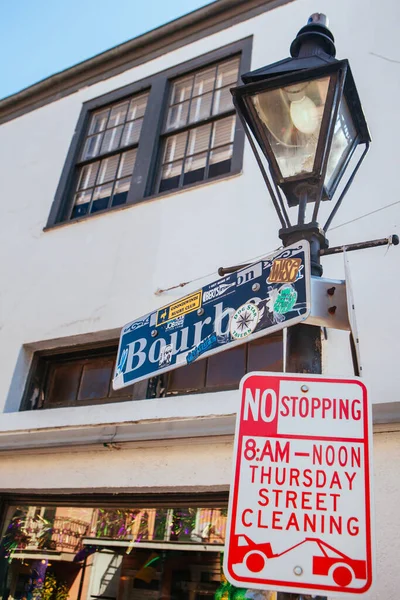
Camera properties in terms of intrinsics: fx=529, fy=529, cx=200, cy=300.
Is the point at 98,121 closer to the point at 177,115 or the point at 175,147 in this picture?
the point at 177,115

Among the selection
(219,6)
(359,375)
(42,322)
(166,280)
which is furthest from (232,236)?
(219,6)

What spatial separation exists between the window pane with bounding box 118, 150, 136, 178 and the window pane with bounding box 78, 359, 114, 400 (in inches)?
102

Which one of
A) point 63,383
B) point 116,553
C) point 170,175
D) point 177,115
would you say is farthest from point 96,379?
point 177,115

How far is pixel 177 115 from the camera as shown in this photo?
6.86m

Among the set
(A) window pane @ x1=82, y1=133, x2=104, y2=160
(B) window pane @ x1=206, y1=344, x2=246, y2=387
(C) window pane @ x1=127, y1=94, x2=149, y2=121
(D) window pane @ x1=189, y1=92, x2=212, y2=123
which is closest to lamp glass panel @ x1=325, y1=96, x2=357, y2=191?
(B) window pane @ x1=206, y1=344, x2=246, y2=387

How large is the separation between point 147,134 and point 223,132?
1060 millimetres

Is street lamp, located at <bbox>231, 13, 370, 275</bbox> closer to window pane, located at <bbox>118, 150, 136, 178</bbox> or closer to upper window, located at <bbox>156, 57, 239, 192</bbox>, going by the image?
upper window, located at <bbox>156, 57, 239, 192</bbox>

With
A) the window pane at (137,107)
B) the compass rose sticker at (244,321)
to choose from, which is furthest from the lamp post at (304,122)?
the window pane at (137,107)

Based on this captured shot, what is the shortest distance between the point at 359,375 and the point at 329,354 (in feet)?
6.34

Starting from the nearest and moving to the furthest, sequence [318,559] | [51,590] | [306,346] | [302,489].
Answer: [318,559] < [302,489] < [306,346] < [51,590]

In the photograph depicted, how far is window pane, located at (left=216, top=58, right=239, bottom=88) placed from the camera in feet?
21.8

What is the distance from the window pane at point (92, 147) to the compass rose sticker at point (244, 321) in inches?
214

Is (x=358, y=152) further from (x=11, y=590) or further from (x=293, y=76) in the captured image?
(x=11, y=590)

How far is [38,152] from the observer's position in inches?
299
